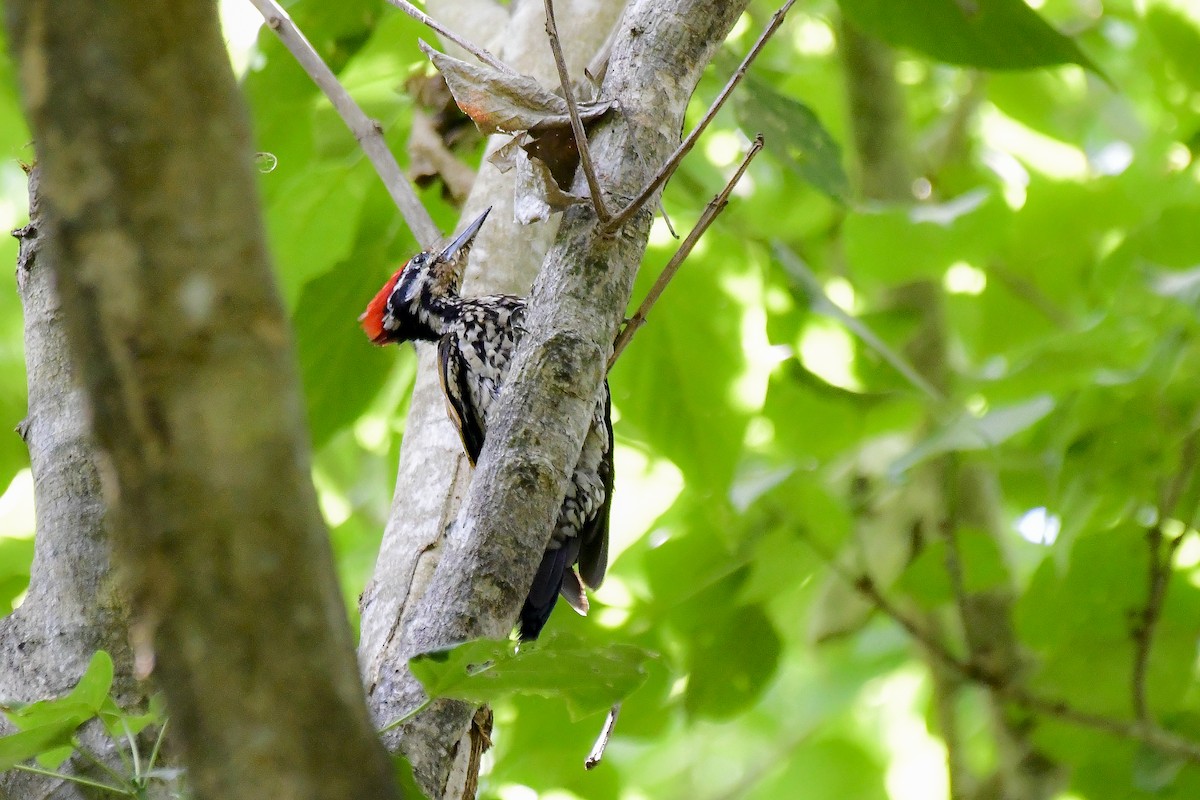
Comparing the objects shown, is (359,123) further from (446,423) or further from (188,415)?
(188,415)

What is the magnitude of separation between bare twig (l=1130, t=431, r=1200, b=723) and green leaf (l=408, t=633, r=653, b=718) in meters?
1.73

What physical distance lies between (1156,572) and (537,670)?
6.10 ft

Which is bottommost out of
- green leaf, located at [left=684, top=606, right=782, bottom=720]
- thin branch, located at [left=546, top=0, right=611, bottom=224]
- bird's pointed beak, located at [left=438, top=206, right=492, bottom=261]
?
green leaf, located at [left=684, top=606, right=782, bottom=720]

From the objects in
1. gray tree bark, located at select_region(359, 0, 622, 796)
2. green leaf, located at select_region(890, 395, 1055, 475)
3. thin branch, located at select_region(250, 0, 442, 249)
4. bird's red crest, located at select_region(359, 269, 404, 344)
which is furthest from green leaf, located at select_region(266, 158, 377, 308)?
green leaf, located at select_region(890, 395, 1055, 475)

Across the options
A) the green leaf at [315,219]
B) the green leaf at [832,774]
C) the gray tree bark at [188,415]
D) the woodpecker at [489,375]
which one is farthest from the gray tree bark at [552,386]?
the green leaf at [832,774]

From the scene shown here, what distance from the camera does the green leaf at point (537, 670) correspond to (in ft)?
3.99

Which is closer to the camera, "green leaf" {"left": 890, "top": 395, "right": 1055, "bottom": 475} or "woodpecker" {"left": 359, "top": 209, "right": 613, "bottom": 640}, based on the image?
"green leaf" {"left": 890, "top": 395, "right": 1055, "bottom": 475}

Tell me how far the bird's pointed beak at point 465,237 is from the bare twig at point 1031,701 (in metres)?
1.08

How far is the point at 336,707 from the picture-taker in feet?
2.27

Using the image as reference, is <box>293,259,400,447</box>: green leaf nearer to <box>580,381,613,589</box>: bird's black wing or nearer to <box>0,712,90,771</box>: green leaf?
<box>580,381,613,589</box>: bird's black wing

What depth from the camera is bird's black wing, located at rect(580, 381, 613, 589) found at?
3.17 m

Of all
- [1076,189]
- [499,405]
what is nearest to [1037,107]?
[1076,189]

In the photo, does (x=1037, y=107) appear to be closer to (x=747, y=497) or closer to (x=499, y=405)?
(x=747, y=497)

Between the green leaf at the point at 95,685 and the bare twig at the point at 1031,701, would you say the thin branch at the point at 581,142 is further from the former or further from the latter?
the bare twig at the point at 1031,701
